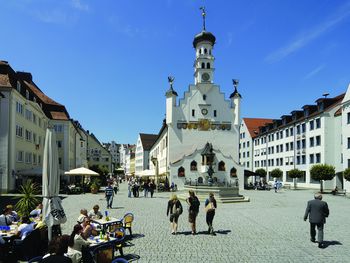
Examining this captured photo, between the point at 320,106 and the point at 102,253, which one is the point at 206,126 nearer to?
the point at 320,106

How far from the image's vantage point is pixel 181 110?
53.6 m

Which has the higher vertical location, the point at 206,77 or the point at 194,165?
the point at 206,77

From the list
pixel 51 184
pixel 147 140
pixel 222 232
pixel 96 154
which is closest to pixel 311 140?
pixel 222 232

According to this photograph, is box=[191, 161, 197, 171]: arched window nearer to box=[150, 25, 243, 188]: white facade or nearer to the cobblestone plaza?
box=[150, 25, 243, 188]: white facade

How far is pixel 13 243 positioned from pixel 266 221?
11.4 m

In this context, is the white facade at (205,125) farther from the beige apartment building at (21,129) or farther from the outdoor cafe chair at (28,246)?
the outdoor cafe chair at (28,246)

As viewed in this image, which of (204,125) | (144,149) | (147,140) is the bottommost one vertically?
(144,149)

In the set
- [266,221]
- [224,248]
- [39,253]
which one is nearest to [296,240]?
[224,248]

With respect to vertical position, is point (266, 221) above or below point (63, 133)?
below

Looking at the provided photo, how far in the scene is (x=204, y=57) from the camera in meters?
57.5

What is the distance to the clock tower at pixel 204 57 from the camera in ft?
186

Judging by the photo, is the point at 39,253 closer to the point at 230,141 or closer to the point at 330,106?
the point at 230,141

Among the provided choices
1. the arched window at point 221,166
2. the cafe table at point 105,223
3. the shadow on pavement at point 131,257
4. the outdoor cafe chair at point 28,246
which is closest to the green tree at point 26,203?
the cafe table at point 105,223

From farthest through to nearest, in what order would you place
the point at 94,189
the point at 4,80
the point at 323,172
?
the point at 323,172
the point at 94,189
the point at 4,80
